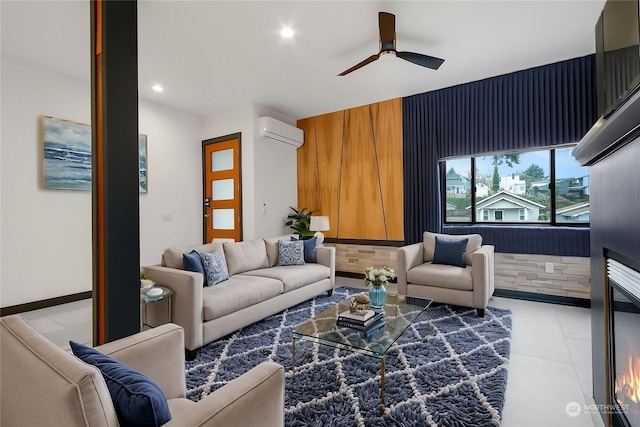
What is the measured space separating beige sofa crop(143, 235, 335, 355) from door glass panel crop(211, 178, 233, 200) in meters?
1.62

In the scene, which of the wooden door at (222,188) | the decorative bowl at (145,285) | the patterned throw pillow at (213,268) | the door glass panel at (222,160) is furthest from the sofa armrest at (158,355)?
the door glass panel at (222,160)

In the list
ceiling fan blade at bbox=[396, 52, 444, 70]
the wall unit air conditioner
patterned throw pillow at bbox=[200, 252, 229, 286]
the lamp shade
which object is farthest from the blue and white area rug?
the wall unit air conditioner

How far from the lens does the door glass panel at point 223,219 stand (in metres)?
5.27

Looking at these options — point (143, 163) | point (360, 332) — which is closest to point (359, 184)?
point (143, 163)

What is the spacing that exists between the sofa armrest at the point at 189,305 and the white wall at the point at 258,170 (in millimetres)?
2439

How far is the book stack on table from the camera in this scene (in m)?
2.14

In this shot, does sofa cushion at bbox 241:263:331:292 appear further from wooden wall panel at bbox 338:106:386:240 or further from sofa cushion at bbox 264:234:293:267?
wooden wall panel at bbox 338:106:386:240

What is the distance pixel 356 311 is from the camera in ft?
7.40

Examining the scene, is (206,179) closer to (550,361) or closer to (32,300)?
(32,300)

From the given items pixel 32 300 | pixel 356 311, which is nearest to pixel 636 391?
pixel 356 311

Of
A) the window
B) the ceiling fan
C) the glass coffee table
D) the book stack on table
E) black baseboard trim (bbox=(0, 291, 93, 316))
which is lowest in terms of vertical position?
black baseboard trim (bbox=(0, 291, 93, 316))

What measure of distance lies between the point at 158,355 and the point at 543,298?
4.20 m

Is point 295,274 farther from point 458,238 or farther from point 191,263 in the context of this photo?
point 458,238

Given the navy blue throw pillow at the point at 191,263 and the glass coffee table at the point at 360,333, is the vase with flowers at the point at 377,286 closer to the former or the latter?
the glass coffee table at the point at 360,333
